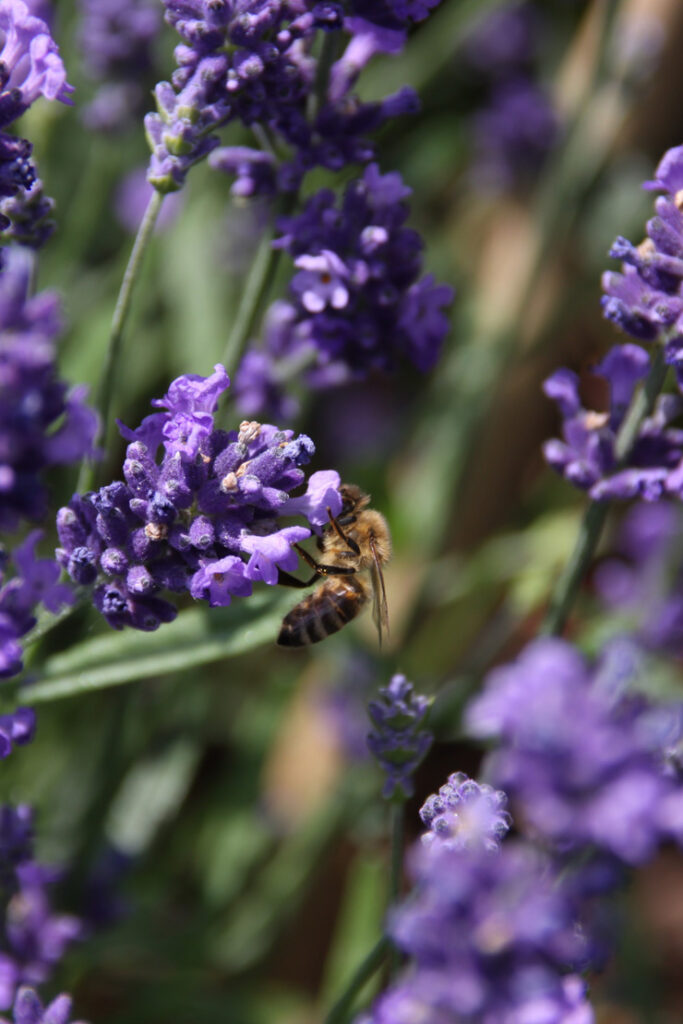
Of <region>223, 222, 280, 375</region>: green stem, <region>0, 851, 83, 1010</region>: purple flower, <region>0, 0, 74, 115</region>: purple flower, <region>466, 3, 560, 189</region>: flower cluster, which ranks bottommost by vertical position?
<region>0, 851, 83, 1010</region>: purple flower

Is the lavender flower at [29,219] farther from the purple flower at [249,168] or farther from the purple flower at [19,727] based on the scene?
the purple flower at [19,727]

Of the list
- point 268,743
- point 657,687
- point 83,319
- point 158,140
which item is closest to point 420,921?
point 158,140

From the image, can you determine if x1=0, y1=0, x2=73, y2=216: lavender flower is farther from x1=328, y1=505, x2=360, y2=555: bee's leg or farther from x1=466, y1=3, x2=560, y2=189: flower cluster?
x1=466, y1=3, x2=560, y2=189: flower cluster

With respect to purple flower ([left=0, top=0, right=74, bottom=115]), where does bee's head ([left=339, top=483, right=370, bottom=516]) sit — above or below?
below

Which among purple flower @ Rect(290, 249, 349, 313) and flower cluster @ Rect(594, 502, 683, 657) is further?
flower cluster @ Rect(594, 502, 683, 657)

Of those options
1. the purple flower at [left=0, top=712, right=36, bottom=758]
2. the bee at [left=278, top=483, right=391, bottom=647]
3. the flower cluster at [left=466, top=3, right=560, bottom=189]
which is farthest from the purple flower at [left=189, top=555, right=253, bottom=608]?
the flower cluster at [left=466, top=3, right=560, bottom=189]

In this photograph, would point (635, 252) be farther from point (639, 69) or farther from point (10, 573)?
point (639, 69)

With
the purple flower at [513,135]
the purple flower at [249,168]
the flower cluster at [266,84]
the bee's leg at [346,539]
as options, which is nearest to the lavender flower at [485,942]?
the bee's leg at [346,539]

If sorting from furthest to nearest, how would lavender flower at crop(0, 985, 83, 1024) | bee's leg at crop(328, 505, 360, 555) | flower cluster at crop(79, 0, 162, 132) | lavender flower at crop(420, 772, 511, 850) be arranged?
flower cluster at crop(79, 0, 162, 132)
bee's leg at crop(328, 505, 360, 555)
lavender flower at crop(0, 985, 83, 1024)
lavender flower at crop(420, 772, 511, 850)
